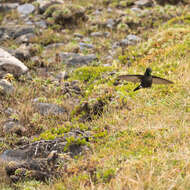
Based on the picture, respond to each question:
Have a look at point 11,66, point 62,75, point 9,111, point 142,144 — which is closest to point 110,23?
point 62,75

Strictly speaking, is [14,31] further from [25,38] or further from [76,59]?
[76,59]

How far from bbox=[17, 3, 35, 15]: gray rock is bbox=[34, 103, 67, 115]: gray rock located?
26.6 feet

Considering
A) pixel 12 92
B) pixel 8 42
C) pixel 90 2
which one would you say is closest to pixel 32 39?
pixel 8 42

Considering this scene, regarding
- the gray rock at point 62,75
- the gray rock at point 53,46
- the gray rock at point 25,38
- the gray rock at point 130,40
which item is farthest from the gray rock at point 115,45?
the gray rock at point 25,38

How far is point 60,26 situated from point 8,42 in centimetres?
230

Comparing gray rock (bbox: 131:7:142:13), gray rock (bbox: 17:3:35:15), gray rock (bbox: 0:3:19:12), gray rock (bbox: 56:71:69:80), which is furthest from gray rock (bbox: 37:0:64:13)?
gray rock (bbox: 56:71:69:80)

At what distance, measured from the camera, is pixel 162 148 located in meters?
4.40

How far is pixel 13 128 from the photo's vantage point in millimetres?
6250

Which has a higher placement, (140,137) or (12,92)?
(140,137)

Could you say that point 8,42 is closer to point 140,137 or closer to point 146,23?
point 146,23

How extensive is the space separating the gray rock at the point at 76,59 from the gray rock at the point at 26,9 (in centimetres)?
520

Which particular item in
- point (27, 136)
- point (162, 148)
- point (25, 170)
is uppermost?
point (162, 148)

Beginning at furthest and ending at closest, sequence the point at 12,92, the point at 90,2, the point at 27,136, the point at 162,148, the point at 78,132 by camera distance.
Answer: the point at 90,2 → the point at 12,92 → the point at 27,136 → the point at 78,132 → the point at 162,148

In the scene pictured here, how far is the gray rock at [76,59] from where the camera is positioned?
9.75 meters
